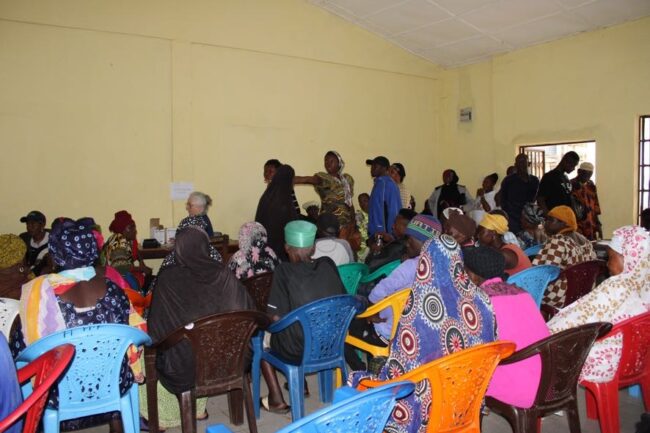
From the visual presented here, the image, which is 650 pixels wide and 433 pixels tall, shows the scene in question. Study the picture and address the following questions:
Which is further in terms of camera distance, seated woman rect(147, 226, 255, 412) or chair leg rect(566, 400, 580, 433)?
seated woman rect(147, 226, 255, 412)

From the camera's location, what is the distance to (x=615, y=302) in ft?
8.79

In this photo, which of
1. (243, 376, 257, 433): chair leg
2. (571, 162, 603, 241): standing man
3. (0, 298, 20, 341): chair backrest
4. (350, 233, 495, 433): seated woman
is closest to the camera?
(350, 233, 495, 433): seated woman

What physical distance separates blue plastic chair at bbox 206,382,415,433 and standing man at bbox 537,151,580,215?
18.3ft

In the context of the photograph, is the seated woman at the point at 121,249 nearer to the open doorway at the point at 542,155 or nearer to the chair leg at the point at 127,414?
the chair leg at the point at 127,414

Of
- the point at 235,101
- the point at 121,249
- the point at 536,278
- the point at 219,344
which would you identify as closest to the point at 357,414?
the point at 219,344

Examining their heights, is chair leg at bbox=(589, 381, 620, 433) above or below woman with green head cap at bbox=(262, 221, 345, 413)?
below

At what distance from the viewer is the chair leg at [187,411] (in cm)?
274

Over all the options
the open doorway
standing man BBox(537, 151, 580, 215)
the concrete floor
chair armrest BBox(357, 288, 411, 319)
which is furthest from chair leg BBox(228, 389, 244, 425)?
the open doorway

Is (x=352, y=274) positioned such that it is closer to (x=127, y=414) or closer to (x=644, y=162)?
(x=127, y=414)

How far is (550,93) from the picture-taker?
27.6 feet

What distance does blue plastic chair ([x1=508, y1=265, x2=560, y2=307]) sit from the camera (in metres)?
3.55

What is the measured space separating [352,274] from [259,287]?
2.53ft

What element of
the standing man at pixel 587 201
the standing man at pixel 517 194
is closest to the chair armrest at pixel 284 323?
the standing man at pixel 587 201

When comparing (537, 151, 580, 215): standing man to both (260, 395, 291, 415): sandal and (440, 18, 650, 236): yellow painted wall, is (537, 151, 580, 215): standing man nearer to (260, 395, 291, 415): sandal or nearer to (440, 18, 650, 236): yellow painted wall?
(440, 18, 650, 236): yellow painted wall
